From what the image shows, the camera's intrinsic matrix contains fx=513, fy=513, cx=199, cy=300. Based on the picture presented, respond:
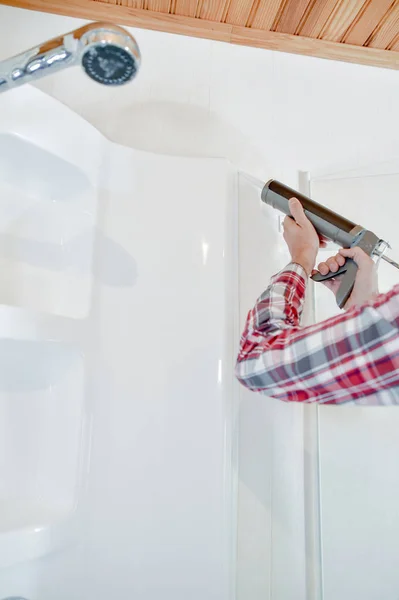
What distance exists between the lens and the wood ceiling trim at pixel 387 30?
3.52 feet

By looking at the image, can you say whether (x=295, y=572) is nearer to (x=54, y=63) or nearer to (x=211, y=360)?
(x=211, y=360)

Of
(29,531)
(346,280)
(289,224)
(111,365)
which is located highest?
(289,224)

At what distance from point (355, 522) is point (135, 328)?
52cm

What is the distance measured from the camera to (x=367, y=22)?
1105mm

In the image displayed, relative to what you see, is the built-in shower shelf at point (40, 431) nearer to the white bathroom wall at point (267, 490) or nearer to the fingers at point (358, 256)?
the white bathroom wall at point (267, 490)

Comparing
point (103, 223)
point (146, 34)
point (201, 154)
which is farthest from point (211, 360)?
point (146, 34)

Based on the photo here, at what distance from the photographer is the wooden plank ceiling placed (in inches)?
42.3

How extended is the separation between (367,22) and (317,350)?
0.88 m

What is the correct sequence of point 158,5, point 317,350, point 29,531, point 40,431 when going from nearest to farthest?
point 317,350 → point 29,531 → point 40,431 → point 158,5

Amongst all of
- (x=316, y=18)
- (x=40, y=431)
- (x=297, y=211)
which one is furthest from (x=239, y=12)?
(x=40, y=431)

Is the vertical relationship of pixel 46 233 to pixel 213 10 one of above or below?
below

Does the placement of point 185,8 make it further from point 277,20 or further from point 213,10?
point 277,20

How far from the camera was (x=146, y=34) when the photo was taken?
1.13 m

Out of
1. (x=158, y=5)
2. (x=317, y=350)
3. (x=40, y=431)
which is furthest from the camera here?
(x=158, y=5)
